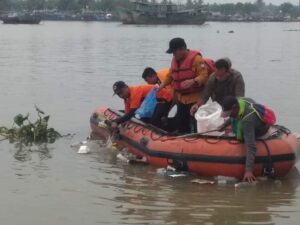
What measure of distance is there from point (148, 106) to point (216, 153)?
1874 mm

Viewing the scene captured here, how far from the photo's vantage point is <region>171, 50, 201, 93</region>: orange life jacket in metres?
9.43

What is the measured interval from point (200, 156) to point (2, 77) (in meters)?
15.2

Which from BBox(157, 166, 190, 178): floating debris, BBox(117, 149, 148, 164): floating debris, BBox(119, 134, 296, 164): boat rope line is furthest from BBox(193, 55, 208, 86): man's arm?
BBox(117, 149, 148, 164): floating debris

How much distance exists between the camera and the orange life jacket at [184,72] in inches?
371

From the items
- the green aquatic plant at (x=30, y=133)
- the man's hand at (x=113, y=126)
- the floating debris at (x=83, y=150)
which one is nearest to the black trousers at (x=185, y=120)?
the man's hand at (x=113, y=126)

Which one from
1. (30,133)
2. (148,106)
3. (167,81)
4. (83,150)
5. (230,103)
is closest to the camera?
(230,103)

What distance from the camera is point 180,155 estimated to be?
29.3 feet

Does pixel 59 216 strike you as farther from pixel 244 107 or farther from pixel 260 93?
pixel 260 93

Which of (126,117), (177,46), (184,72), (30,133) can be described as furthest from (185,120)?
(30,133)

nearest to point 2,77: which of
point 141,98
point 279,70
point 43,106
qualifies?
point 43,106

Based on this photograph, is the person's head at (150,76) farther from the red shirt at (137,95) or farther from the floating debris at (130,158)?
the floating debris at (130,158)

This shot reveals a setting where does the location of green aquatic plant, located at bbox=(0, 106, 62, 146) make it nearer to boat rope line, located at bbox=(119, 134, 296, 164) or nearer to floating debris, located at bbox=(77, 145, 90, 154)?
floating debris, located at bbox=(77, 145, 90, 154)

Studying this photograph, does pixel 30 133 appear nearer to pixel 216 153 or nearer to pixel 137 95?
pixel 137 95

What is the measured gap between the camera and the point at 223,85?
30.3 feet
